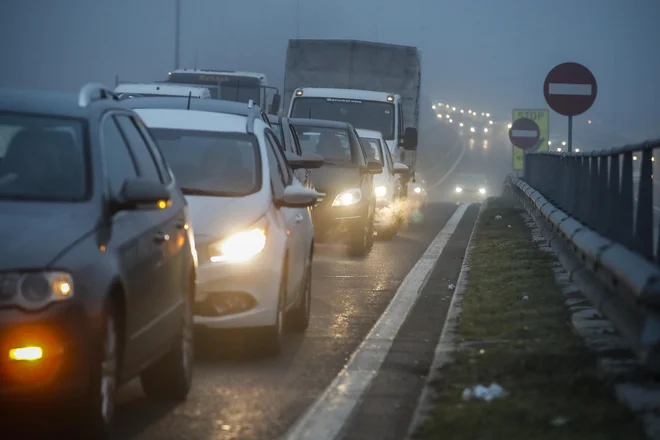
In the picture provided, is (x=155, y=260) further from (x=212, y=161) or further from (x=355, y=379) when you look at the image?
(x=212, y=161)

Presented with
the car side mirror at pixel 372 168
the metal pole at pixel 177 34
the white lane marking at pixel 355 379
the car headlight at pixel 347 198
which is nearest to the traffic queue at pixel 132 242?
the white lane marking at pixel 355 379

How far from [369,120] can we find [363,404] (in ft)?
69.3

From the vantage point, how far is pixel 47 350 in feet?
18.3

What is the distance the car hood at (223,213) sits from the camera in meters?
9.29

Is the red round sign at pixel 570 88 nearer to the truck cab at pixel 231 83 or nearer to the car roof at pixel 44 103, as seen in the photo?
the car roof at pixel 44 103

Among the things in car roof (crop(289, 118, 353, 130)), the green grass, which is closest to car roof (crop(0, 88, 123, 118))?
the green grass

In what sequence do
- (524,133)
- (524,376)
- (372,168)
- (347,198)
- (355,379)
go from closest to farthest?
(524,376)
(355,379)
(347,198)
(372,168)
(524,133)

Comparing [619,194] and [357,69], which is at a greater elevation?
[357,69]

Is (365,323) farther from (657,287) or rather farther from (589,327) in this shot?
(657,287)

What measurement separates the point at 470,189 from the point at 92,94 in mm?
69668

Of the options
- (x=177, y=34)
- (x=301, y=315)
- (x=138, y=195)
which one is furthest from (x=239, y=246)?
(x=177, y=34)

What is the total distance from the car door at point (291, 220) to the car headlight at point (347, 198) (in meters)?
7.54

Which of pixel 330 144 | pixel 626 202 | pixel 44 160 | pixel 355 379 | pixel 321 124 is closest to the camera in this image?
pixel 44 160

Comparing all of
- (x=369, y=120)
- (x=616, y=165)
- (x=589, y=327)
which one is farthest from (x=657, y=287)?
(x=369, y=120)
